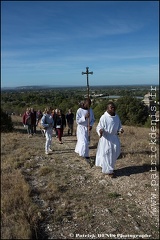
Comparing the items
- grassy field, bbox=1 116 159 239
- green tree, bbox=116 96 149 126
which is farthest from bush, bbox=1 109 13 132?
green tree, bbox=116 96 149 126

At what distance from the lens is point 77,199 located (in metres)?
6.55

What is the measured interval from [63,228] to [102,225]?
746 millimetres

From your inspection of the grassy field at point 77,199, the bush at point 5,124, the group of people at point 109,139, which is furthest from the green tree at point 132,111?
A: the group of people at point 109,139

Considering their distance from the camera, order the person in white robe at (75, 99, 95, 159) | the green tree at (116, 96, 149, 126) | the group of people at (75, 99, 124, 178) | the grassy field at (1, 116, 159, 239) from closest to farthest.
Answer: the grassy field at (1, 116, 159, 239), the group of people at (75, 99, 124, 178), the person in white robe at (75, 99, 95, 159), the green tree at (116, 96, 149, 126)

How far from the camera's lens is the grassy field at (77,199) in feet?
17.2

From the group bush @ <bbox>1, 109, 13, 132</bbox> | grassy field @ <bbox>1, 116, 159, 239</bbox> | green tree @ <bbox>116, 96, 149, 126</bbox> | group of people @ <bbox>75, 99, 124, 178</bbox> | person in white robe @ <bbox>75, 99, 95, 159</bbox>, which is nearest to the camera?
grassy field @ <bbox>1, 116, 159, 239</bbox>

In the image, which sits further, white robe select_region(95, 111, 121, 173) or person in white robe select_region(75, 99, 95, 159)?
person in white robe select_region(75, 99, 95, 159)

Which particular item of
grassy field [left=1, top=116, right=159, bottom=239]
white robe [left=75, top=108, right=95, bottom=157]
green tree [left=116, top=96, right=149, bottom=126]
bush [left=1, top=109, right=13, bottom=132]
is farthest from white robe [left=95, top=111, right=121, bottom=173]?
green tree [left=116, top=96, right=149, bottom=126]

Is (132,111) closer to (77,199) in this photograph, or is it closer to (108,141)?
(108,141)

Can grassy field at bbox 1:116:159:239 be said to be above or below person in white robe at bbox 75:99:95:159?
below

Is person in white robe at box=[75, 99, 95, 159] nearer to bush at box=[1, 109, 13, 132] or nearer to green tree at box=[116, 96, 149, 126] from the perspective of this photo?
bush at box=[1, 109, 13, 132]

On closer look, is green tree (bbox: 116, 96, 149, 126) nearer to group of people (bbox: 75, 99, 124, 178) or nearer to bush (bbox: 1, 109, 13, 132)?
bush (bbox: 1, 109, 13, 132)

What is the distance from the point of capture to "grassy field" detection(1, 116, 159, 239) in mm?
5238

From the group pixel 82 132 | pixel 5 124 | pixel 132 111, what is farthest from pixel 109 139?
pixel 132 111
